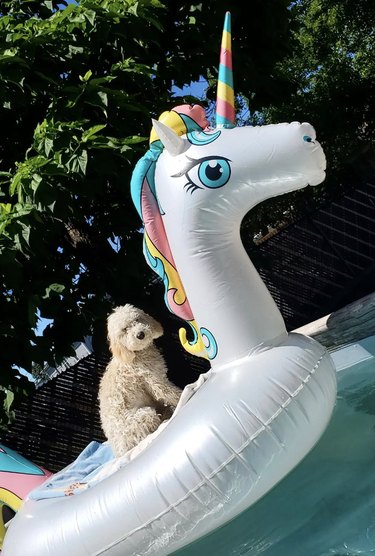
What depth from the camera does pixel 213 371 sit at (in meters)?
2.99

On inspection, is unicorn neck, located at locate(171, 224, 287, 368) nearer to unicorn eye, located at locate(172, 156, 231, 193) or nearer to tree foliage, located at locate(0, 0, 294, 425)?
unicorn eye, located at locate(172, 156, 231, 193)

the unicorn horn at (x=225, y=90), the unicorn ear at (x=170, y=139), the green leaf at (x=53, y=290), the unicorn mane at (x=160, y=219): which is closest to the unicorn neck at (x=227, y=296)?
the unicorn mane at (x=160, y=219)

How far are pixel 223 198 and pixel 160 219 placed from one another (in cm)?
38

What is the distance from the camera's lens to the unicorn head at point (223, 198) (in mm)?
2885

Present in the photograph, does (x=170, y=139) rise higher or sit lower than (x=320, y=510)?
higher

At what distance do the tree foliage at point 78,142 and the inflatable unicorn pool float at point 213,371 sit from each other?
1537 mm

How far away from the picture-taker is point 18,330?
485cm

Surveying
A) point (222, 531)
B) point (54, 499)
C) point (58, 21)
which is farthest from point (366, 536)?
point (58, 21)

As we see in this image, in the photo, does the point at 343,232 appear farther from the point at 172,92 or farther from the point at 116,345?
the point at 116,345

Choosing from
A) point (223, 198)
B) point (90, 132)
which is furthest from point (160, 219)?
point (90, 132)

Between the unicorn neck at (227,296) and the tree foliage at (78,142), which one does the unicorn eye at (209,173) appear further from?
the tree foliage at (78,142)

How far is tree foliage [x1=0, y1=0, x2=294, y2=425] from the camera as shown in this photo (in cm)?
463

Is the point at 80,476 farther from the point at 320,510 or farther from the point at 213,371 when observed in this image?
the point at 320,510

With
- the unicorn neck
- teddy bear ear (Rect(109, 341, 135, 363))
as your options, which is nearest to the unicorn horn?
the unicorn neck
